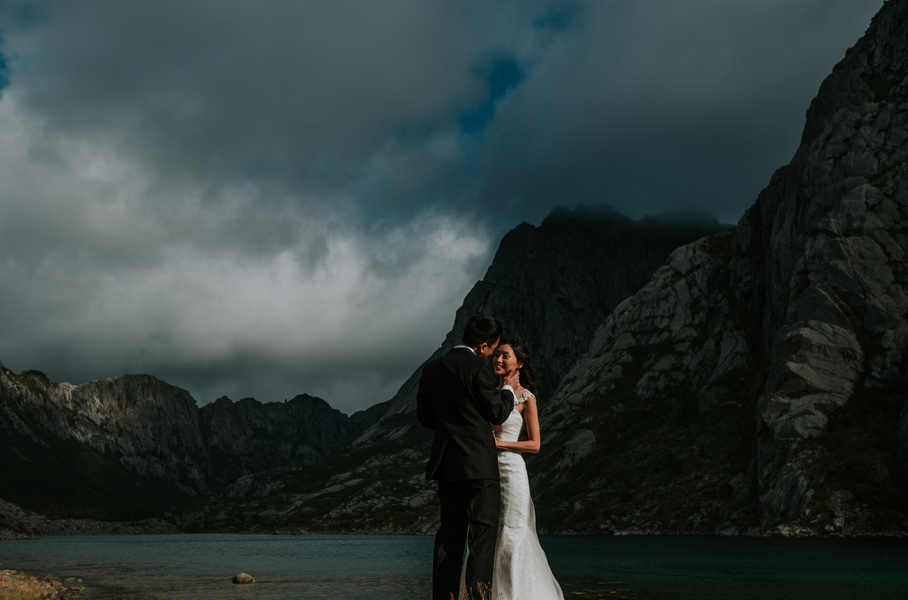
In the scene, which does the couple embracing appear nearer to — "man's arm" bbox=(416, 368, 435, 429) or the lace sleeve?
"man's arm" bbox=(416, 368, 435, 429)

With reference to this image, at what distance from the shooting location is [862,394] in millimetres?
95875

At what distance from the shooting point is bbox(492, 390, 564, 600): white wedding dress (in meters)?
8.84

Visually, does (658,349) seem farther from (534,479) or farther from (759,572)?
(759,572)

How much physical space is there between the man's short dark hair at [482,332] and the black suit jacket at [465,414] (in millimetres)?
356

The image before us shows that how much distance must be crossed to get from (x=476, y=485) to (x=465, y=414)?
35.4 inches

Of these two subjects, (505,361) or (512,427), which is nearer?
(512,427)

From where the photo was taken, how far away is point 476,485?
8.17 m

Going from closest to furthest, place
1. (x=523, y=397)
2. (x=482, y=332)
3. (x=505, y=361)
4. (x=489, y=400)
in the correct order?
(x=489, y=400) → (x=482, y=332) → (x=523, y=397) → (x=505, y=361)

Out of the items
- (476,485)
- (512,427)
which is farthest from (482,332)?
(476,485)

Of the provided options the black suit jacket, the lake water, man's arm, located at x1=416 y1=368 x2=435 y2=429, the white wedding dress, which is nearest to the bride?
the white wedding dress

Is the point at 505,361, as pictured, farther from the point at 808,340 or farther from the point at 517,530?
Answer: the point at 808,340

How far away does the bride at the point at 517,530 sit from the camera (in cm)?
885

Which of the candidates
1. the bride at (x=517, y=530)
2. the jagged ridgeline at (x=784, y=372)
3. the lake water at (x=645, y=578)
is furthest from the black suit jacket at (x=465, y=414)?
the jagged ridgeline at (x=784, y=372)

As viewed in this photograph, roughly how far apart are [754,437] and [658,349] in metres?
58.9
